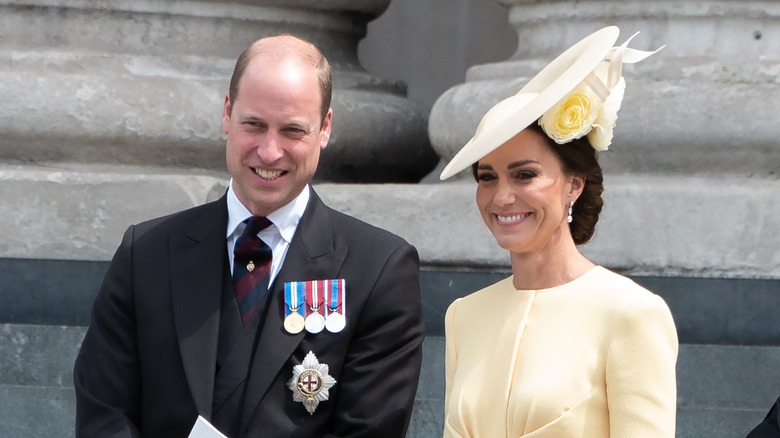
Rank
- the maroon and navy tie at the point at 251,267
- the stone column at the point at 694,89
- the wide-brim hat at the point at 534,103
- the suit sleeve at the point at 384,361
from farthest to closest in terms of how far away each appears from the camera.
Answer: the stone column at the point at 694,89 → the maroon and navy tie at the point at 251,267 → the suit sleeve at the point at 384,361 → the wide-brim hat at the point at 534,103

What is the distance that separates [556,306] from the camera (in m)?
3.06

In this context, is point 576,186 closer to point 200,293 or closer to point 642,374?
point 642,374

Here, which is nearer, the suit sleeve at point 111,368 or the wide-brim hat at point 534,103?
the wide-brim hat at point 534,103

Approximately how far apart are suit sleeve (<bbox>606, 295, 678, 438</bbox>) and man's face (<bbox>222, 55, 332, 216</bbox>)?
31.4 inches

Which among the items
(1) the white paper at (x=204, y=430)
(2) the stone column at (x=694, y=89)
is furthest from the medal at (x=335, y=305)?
(2) the stone column at (x=694, y=89)

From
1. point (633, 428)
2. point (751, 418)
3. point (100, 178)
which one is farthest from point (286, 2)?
point (633, 428)

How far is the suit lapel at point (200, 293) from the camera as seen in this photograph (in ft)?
10.8

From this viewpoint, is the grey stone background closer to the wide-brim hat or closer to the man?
the man

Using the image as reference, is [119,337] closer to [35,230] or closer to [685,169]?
[35,230]

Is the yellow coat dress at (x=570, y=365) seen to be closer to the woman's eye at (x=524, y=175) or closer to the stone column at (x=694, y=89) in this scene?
the woman's eye at (x=524, y=175)

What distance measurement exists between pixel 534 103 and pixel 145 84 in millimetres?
2436

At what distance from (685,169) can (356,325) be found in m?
1.90

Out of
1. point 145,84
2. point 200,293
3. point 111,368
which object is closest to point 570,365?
point 200,293

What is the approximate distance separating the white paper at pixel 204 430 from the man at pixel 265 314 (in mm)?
130
